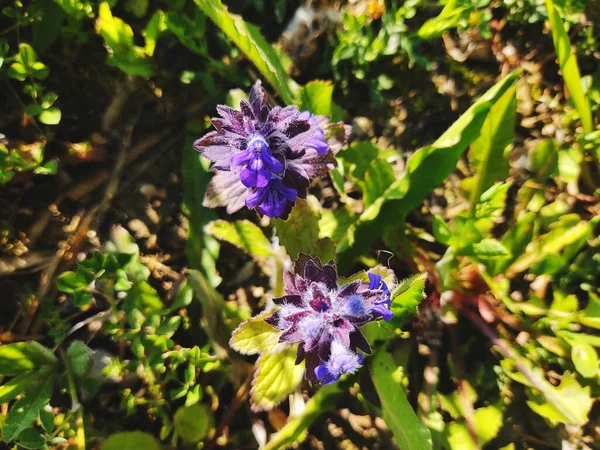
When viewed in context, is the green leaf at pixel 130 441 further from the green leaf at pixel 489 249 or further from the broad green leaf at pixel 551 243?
the broad green leaf at pixel 551 243

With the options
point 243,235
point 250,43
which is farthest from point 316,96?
point 243,235

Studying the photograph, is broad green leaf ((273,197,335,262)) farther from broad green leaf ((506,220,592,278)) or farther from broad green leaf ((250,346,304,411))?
broad green leaf ((506,220,592,278))

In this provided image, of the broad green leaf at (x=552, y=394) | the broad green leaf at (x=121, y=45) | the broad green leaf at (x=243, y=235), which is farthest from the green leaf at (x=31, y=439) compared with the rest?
the broad green leaf at (x=552, y=394)

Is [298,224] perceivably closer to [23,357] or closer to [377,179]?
[377,179]

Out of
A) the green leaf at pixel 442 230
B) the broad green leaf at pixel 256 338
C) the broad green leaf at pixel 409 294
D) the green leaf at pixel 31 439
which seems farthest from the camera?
the green leaf at pixel 442 230

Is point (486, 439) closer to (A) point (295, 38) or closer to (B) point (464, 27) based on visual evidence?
(B) point (464, 27)

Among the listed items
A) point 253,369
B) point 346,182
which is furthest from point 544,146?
point 253,369
